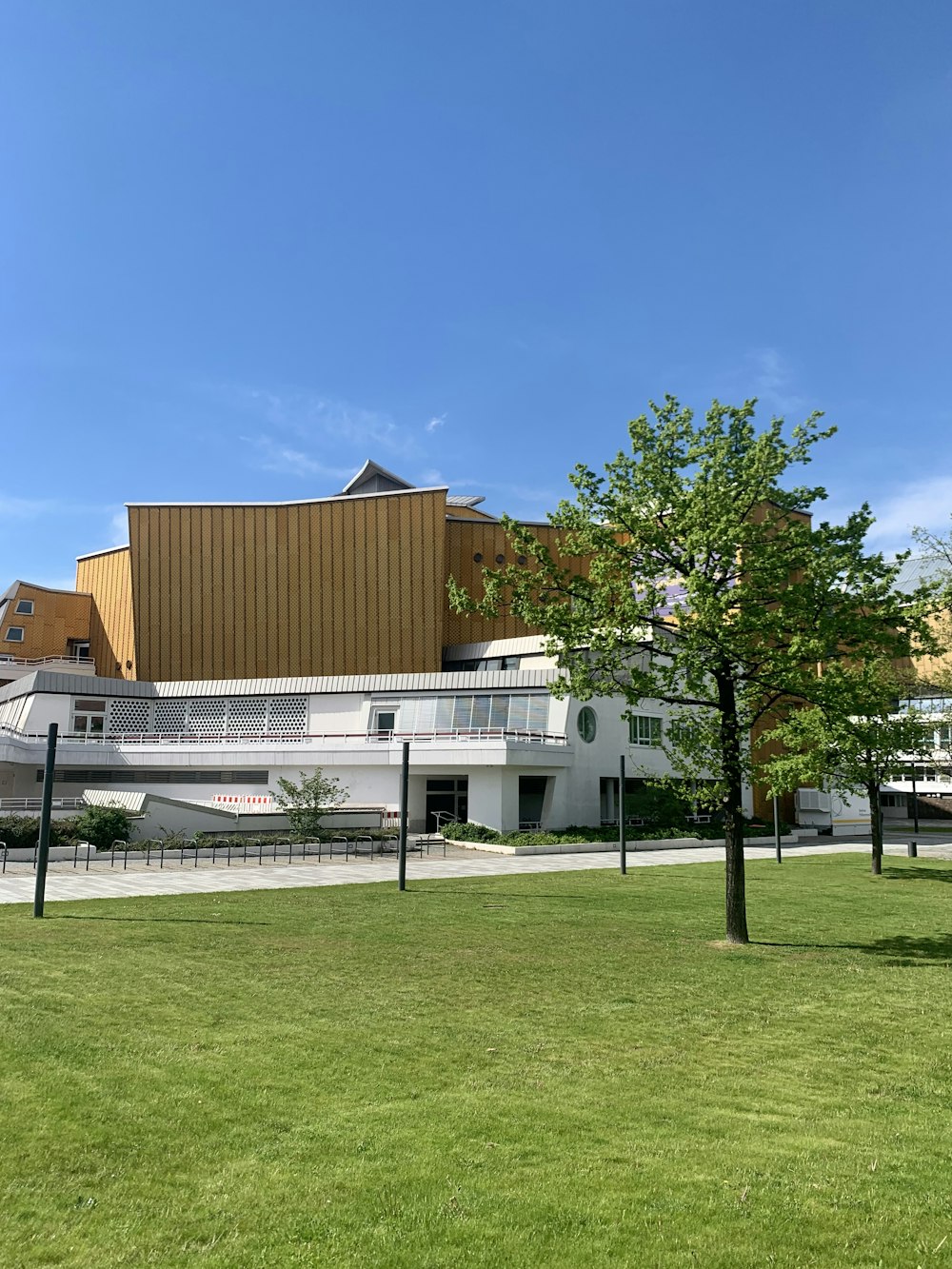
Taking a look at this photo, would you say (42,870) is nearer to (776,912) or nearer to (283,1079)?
(283,1079)

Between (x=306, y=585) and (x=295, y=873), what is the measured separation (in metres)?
35.1

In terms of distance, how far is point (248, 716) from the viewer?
55312mm

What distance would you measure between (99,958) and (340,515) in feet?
160

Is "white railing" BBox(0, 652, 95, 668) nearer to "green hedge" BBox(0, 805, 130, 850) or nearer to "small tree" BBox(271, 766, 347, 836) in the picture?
"small tree" BBox(271, 766, 347, 836)

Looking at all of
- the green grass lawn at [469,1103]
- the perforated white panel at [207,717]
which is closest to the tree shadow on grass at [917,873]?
the green grass lawn at [469,1103]

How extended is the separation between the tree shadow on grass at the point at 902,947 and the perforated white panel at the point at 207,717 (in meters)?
46.5

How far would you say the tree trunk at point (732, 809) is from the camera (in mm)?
14383

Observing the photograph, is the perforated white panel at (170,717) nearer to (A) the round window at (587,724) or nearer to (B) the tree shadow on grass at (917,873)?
(A) the round window at (587,724)

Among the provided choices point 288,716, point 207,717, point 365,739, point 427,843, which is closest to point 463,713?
point 365,739

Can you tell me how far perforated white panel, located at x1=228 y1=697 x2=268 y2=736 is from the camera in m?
54.8

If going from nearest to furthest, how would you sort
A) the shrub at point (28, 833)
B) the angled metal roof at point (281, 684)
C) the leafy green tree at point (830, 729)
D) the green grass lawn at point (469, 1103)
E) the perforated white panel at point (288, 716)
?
the green grass lawn at point (469, 1103) → the leafy green tree at point (830, 729) → the shrub at point (28, 833) → the angled metal roof at point (281, 684) → the perforated white panel at point (288, 716)

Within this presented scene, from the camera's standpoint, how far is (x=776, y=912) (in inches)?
722

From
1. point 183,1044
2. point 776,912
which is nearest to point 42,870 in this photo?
point 183,1044

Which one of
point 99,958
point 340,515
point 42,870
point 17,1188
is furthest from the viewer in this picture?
point 340,515
